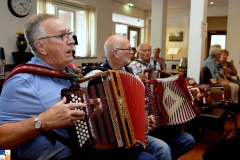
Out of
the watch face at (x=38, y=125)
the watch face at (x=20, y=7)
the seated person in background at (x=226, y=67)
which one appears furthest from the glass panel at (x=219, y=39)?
the watch face at (x=38, y=125)

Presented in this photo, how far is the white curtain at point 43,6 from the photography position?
19.9ft

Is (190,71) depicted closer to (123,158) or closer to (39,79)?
(123,158)

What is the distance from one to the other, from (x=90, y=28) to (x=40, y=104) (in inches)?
250

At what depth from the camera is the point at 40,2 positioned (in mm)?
6051

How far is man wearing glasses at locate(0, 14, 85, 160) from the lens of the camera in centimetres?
119

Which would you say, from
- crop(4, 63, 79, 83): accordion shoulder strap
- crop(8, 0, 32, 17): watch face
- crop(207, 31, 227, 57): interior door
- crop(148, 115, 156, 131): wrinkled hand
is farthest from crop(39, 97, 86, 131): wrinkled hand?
crop(207, 31, 227, 57): interior door

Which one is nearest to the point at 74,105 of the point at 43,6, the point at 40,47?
the point at 40,47

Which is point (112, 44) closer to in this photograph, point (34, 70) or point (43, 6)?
point (34, 70)

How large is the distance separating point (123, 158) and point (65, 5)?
5.93m

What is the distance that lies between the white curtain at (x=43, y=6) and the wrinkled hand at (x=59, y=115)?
5414 millimetres

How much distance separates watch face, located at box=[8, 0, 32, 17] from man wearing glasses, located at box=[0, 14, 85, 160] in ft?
13.2

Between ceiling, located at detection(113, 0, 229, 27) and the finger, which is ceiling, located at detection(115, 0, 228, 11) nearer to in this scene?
ceiling, located at detection(113, 0, 229, 27)

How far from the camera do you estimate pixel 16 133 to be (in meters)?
1.19

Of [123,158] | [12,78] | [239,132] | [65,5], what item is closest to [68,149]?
[123,158]
